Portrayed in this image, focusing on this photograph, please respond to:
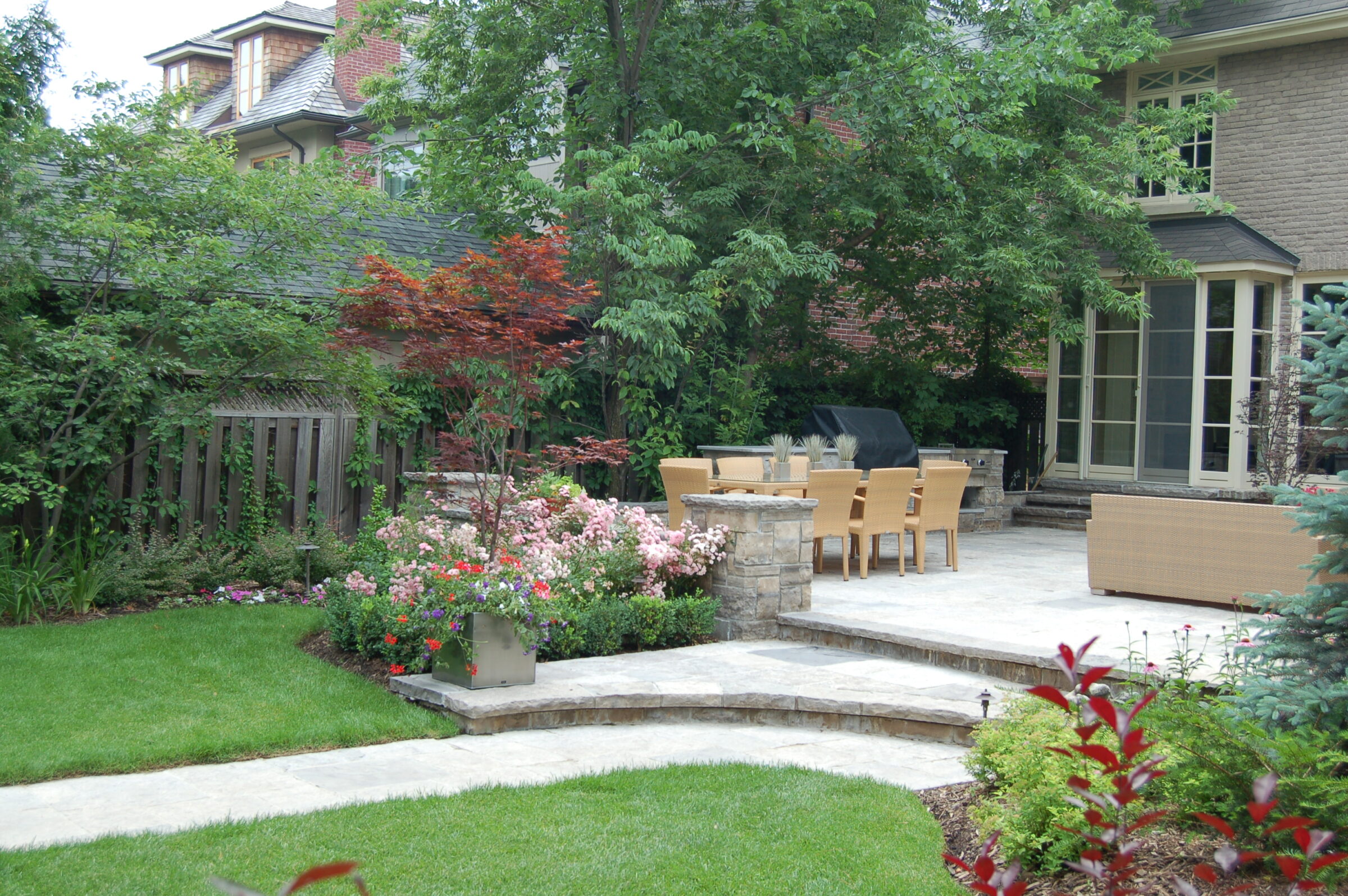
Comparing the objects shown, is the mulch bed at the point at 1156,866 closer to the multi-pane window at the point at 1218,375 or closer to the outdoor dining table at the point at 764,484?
the outdoor dining table at the point at 764,484

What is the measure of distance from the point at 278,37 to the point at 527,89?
43.4 feet

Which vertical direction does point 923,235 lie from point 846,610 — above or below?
above

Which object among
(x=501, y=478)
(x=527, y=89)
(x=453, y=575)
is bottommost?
(x=453, y=575)

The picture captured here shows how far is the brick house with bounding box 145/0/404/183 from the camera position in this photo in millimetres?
19875

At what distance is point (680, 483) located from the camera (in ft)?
29.5

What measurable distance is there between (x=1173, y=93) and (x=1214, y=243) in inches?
94.5

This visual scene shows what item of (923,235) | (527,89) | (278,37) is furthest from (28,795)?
(278,37)

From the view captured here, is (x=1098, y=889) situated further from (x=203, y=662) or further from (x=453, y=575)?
(x=203, y=662)

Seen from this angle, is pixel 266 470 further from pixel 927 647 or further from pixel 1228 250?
pixel 1228 250

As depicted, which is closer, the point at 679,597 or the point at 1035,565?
the point at 679,597

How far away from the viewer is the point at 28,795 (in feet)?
14.2

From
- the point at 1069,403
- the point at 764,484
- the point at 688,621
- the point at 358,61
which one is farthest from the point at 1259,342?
the point at 358,61

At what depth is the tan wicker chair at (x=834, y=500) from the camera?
8867mm

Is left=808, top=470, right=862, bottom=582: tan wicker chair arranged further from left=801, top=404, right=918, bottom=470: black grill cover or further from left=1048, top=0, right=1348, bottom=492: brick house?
left=1048, top=0, right=1348, bottom=492: brick house
